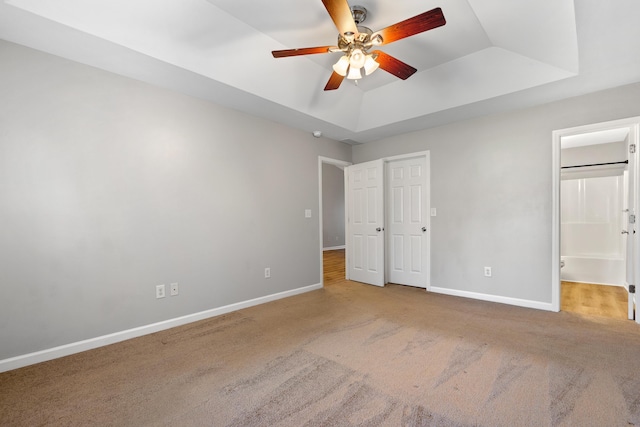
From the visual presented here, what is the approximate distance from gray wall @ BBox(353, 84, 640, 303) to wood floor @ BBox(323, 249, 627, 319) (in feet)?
1.63

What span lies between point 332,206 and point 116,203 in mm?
7519

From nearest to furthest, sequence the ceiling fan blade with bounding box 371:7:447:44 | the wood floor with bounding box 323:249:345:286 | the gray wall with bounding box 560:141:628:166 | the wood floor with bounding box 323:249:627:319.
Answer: the ceiling fan blade with bounding box 371:7:447:44 → the wood floor with bounding box 323:249:627:319 → the gray wall with bounding box 560:141:628:166 → the wood floor with bounding box 323:249:345:286

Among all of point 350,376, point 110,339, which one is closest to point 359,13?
point 350,376

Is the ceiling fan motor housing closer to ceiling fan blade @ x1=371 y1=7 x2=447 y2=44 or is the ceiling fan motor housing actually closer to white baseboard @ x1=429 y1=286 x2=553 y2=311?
ceiling fan blade @ x1=371 y1=7 x2=447 y2=44

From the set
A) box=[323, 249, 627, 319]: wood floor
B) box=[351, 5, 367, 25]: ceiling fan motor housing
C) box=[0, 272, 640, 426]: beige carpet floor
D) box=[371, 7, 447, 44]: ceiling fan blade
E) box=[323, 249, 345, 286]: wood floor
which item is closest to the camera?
box=[0, 272, 640, 426]: beige carpet floor

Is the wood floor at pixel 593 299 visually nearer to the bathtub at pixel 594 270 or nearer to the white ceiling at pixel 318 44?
the bathtub at pixel 594 270

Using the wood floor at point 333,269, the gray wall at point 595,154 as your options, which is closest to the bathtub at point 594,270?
the gray wall at point 595,154

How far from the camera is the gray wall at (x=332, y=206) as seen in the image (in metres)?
9.40

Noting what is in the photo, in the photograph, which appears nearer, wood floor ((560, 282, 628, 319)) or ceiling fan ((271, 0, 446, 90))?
ceiling fan ((271, 0, 446, 90))

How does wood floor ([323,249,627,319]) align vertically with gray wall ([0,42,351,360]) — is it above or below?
below

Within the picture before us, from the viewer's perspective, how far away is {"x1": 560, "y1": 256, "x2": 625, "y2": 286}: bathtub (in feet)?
14.4

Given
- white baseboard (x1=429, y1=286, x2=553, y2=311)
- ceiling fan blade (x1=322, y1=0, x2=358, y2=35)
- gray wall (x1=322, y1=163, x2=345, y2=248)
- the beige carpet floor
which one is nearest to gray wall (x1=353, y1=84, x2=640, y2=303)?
white baseboard (x1=429, y1=286, x2=553, y2=311)

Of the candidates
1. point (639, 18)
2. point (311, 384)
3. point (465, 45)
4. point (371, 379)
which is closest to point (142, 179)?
point (311, 384)

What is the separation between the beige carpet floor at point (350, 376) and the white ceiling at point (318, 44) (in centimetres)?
241
